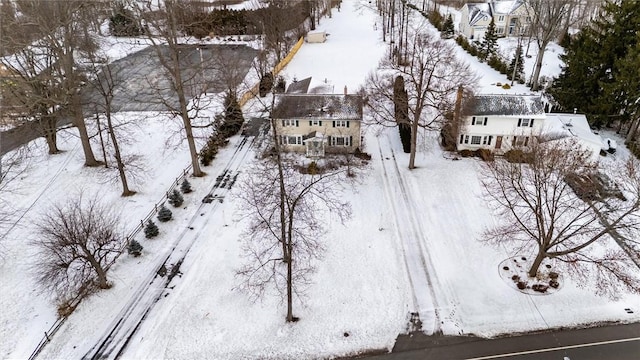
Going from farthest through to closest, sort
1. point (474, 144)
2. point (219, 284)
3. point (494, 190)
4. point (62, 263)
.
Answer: point (474, 144), point (494, 190), point (219, 284), point (62, 263)

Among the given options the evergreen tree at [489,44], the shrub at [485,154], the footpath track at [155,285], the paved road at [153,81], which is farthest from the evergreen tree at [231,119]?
the evergreen tree at [489,44]

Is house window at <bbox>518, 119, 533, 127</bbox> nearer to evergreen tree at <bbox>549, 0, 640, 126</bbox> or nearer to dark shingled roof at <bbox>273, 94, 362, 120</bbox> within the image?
evergreen tree at <bbox>549, 0, 640, 126</bbox>

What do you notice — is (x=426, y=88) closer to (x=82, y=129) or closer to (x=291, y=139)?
(x=291, y=139)

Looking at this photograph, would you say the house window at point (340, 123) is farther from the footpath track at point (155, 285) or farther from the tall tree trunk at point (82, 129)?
the tall tree trunk at point (82, 129)

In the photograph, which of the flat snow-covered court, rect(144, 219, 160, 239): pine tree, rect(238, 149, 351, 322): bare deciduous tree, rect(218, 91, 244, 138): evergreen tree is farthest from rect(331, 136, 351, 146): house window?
rect(144, 219, 160, 239): pine tree

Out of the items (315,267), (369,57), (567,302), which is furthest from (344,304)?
(369,57)

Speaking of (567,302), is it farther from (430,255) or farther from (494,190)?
(494,190)
